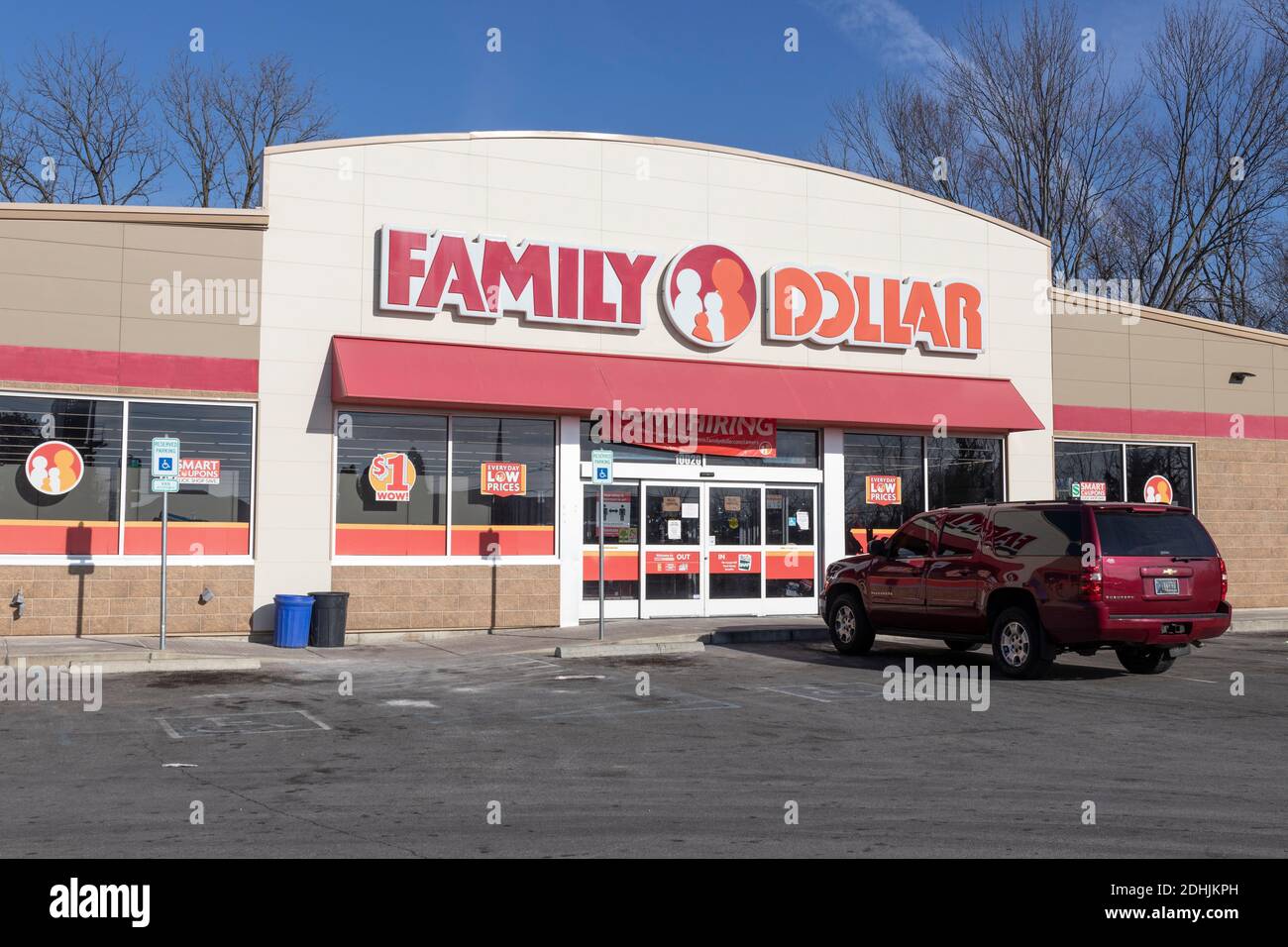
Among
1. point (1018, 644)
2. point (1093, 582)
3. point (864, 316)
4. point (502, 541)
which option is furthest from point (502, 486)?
point (1093, 582)

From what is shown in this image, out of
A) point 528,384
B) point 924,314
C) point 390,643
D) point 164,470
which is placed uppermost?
point 924,314

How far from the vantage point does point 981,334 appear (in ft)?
79.8

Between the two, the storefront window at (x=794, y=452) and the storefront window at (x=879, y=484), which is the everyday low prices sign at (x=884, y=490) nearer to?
the storefront window at (x=879, y=484)

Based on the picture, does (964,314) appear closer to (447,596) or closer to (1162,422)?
(1162,422)

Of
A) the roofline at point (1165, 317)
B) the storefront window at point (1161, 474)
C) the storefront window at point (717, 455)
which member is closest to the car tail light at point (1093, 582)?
the storefront window at point (717, 455)

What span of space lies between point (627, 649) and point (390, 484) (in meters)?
4.81

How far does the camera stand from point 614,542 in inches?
832

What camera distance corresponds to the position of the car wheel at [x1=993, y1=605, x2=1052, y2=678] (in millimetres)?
13906

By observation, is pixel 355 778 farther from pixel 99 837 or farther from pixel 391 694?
pixel 391 694

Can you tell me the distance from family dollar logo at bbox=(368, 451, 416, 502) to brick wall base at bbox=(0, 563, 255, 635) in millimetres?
2304

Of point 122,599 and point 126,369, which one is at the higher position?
point 126,369

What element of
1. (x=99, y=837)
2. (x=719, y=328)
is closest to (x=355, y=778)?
(x=99, y=837)

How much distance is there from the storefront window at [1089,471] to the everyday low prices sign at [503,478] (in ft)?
37.4
